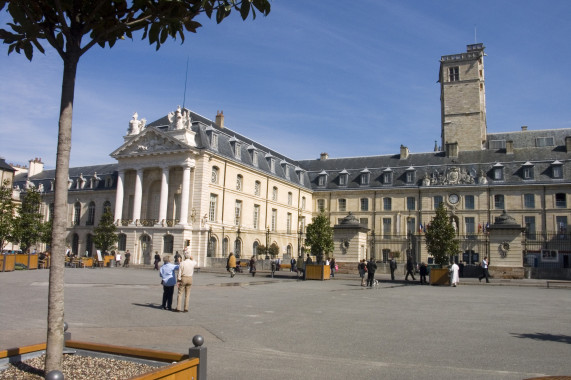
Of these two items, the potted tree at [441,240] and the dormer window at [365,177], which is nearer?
the potted tree at [441,240]

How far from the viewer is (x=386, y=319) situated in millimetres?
11781

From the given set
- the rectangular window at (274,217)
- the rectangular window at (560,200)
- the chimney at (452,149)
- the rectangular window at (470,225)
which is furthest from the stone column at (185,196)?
the rectangular window at (560,200)

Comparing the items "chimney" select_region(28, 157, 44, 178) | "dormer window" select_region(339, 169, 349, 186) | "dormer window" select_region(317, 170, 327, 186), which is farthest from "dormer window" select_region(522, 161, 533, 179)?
"chimney" select_region(28, 157, 44, 178)

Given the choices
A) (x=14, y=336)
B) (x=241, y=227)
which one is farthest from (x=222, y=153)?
(x=14, y=336)

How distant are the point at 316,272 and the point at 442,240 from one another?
7.80 meters

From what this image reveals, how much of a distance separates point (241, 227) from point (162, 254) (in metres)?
8.44

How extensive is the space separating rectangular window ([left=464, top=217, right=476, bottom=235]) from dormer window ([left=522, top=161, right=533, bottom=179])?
6955 mm

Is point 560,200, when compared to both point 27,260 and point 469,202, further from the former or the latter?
point 27,260

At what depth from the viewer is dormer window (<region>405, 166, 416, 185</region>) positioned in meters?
55.8

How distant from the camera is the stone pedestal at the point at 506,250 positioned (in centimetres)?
2730

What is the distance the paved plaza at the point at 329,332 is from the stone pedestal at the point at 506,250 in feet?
36.3

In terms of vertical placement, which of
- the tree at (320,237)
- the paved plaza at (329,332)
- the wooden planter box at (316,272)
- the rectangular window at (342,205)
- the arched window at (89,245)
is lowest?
the paved plaza at (329,332)

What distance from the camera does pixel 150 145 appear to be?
154 feet

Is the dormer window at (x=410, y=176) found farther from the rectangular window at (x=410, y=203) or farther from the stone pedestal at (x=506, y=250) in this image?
the stone pedestal at (x=506, y=250)
